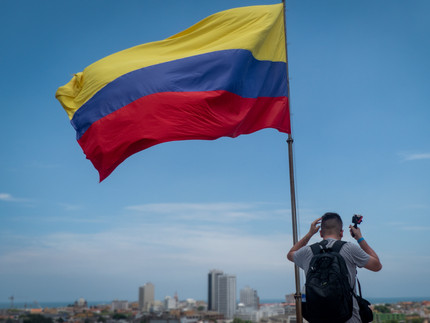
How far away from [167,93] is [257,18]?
1.50 meters

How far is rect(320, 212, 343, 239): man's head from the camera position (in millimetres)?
3131

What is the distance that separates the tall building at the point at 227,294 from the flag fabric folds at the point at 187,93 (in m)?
147

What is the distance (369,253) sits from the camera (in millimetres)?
3027

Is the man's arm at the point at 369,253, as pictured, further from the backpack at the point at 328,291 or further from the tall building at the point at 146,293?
the tall building at the point at 146,293

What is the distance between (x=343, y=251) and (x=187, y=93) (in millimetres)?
2967

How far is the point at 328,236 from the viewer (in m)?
3.13

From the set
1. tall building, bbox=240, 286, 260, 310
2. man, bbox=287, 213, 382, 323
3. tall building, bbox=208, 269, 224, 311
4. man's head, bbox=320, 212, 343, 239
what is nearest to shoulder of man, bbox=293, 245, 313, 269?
man, bbox=287, 213, 382, 323

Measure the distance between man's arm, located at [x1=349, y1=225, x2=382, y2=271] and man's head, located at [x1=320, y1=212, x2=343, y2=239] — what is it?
0.37ft

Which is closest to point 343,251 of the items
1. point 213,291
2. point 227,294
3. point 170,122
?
point 170,122

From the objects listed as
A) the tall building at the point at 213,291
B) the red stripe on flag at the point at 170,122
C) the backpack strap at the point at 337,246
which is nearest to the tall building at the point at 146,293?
the tall building at the point at 213,291

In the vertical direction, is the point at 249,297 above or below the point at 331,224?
below

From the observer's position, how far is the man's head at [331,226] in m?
3.13

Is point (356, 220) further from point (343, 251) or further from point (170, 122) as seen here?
point (170, 122)

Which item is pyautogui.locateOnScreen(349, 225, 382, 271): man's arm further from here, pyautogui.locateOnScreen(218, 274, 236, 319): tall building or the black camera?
pyautogui.locateOnScreen(218, 274, 236, 319): tall building
